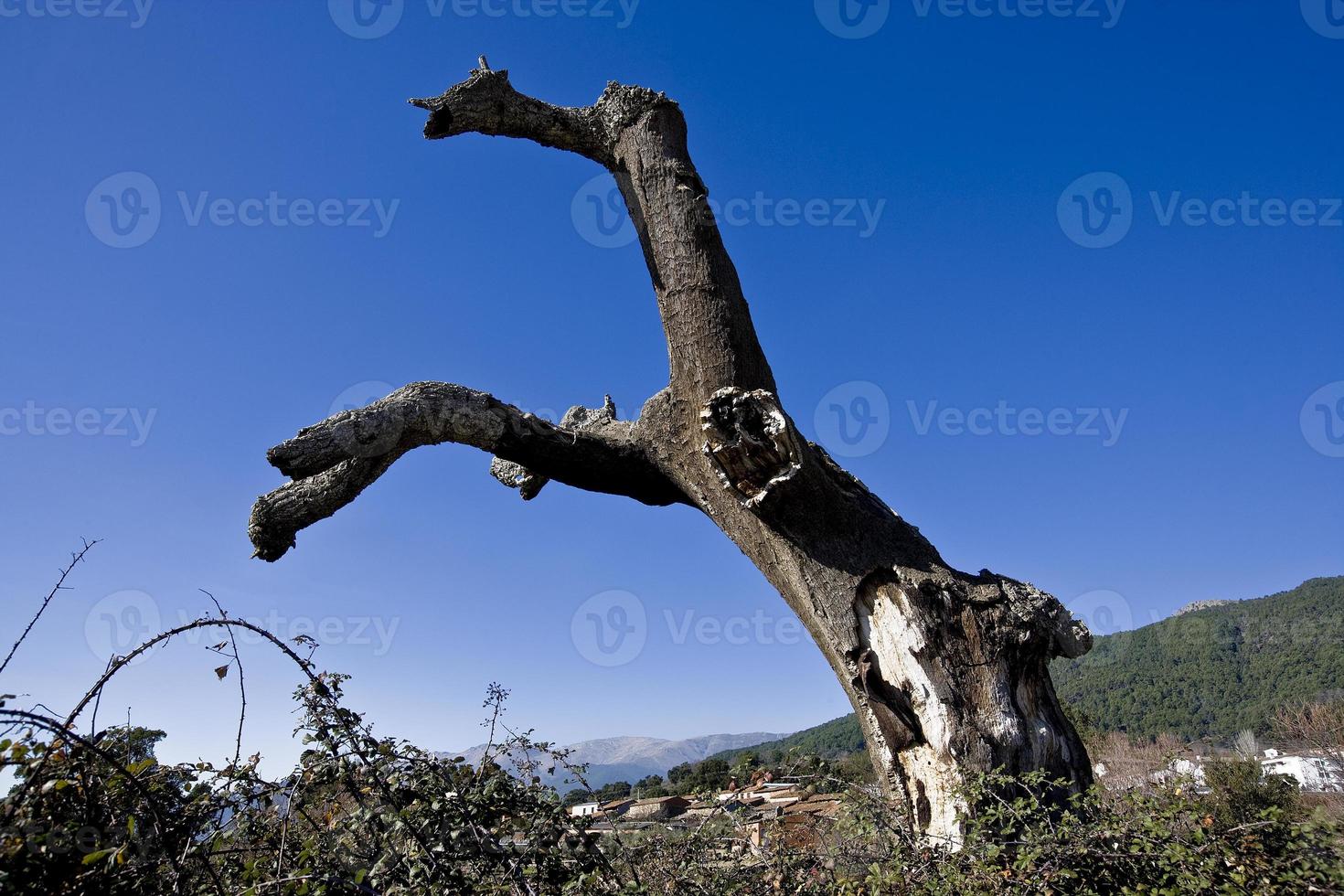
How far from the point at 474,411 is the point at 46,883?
2.54 meters

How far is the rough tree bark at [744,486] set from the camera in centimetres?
348

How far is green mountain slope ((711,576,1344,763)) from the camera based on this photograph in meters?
41.4

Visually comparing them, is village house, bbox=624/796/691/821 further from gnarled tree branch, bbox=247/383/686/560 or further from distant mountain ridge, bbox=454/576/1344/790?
distant mountain ridge, bbox=454/576/1344/790

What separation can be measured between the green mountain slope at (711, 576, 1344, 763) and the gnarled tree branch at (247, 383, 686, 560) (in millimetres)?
33190

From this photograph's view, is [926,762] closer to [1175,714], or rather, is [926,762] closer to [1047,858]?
[1047,858]

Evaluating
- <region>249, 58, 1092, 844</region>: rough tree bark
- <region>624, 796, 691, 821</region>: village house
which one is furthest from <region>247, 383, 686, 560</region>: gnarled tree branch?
<region>624, 796, 691, 821</region>: village house

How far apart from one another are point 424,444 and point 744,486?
172 centimetres

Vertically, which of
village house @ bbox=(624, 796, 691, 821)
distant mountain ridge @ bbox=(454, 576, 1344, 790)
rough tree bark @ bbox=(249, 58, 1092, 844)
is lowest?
distant mountain ridge @ bbox=(454, 576, 1344, 790)

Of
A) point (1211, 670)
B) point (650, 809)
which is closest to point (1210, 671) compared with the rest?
point (1211, 670)

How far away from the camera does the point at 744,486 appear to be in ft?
12.5

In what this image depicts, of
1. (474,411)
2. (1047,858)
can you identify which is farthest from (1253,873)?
(474,411)

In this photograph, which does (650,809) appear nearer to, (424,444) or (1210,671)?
(424,444)

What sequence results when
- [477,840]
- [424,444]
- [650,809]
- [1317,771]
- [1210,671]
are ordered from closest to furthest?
[477,840] < [424,444] < [650,809] < [1317,771] < [1210,671]

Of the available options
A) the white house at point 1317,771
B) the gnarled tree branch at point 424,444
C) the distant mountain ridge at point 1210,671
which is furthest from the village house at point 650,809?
the distant mountain ridge at point 1210,671
